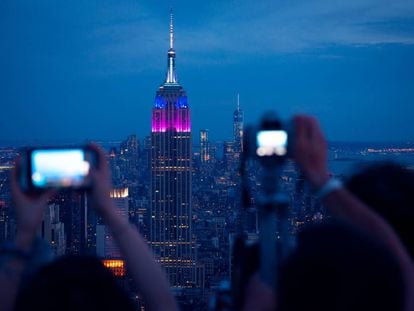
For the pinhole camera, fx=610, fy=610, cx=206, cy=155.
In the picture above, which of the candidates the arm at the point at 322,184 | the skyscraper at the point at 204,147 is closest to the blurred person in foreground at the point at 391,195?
the arm at the point at 322,184

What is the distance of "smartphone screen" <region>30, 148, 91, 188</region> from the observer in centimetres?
116

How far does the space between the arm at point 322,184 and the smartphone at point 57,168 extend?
41cm

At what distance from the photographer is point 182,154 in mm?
24000

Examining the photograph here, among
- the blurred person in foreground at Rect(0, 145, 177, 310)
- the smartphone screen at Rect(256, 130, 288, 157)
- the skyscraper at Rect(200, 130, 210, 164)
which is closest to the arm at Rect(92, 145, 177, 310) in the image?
the blurred person in foreground at Rect(0, 145, 177, 310)

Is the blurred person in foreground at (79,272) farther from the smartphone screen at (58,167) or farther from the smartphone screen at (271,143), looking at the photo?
the smartphone screen at (271,143)

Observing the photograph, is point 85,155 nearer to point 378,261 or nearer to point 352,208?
point 352,208

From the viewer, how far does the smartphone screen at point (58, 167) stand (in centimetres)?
116

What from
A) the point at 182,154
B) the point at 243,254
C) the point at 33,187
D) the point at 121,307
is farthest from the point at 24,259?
the point at 182,154

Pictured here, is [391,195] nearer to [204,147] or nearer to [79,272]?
[79,272]

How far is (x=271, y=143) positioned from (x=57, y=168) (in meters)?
0.43

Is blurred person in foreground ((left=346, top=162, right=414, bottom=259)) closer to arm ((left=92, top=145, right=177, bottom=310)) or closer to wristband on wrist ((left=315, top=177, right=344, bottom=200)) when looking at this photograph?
wristband on wrist ((left=315, top=177, right=344, bottom=200))

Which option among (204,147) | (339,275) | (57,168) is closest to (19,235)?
(57,168)

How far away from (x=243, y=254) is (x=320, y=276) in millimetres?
429

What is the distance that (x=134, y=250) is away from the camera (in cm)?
114
